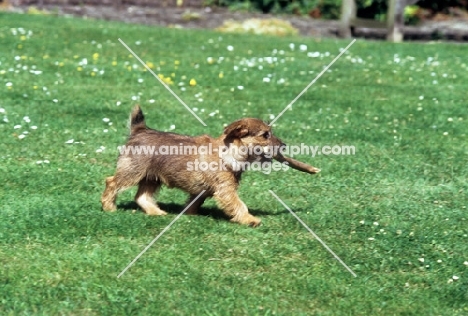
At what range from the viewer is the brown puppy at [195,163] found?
20.8 ft

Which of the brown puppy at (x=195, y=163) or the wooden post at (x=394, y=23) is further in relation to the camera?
the wooden post at (x=394, y=23)

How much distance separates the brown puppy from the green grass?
19 cm

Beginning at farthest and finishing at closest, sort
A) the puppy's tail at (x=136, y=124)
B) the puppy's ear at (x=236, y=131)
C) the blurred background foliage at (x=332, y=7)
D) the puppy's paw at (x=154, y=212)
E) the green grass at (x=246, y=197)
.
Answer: the blurred background foliage at (x=332, y=7)
the puppy's tail at (x=136, y=124)
the puppy's paw at (x=154, y=212)
the puppy's ear at (x=236, y=131)
the green grass at (x=246, y=197)

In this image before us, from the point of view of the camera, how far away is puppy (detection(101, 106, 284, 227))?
6.34 meters

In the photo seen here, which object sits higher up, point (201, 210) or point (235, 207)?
point (235, 207)

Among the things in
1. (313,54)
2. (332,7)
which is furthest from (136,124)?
(332,7)

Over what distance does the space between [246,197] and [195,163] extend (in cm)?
92

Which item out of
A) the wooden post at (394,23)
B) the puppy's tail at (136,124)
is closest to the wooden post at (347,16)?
the wooden post at (394,23)

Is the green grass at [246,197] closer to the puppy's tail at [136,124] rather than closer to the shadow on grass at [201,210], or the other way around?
the shadow on grass at [201,210]

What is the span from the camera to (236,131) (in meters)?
6.30

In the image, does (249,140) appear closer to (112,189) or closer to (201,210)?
(201,210)

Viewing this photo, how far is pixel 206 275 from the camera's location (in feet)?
17.8

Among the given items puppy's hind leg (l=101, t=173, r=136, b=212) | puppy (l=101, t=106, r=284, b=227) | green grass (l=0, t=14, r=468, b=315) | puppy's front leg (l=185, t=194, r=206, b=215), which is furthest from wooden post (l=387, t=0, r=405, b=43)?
puppy's hind leg (l=101, t=173, r=136, b=212)

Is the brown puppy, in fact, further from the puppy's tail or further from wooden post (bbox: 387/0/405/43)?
wooden post (bbox: 387/0/405/43)
